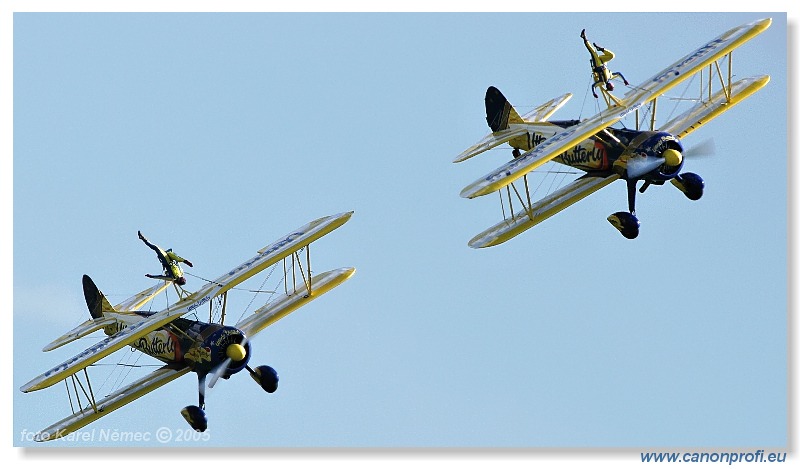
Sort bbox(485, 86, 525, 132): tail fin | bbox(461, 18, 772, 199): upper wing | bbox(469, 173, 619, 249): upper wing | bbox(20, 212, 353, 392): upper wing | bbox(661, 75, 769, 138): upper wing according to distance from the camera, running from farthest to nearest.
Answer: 1. bbox(485, 86, 525, 132): tail fin
2. bbox(661, 75, 769, 138): upper wing
3. bbox(469, 173, 619, 249): upper wing
4. bbox(20, 212, 353, 392): upper wing
5. bbox(461, 18, 772, 199): upper wing

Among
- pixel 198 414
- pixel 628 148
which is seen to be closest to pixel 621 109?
pixel 628 148

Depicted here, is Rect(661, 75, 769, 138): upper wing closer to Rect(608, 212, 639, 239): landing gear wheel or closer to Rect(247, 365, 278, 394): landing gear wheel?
Rect(608, 212, 639, 239): landing gear wheel

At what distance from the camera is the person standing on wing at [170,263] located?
1863 inches

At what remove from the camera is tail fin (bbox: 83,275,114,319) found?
167 feet

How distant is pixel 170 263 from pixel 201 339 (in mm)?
1510

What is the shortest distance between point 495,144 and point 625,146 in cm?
A: 373

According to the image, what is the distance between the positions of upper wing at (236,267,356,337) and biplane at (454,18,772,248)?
2.62 metres

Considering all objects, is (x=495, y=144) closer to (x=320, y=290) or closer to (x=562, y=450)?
(x=320, y=290)

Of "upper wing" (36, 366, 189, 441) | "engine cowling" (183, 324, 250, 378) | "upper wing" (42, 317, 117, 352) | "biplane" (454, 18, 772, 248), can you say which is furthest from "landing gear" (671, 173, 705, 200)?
"upper wing" (42, 317, 117, 352)

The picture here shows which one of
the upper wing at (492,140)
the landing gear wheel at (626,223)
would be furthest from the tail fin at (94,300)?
the landing gear wheel at (626,223)

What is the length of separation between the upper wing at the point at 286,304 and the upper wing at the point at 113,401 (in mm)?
1514

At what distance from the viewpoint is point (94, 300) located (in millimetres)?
51312

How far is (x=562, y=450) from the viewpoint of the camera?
4419 cm

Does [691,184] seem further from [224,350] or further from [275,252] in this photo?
[224,350]
